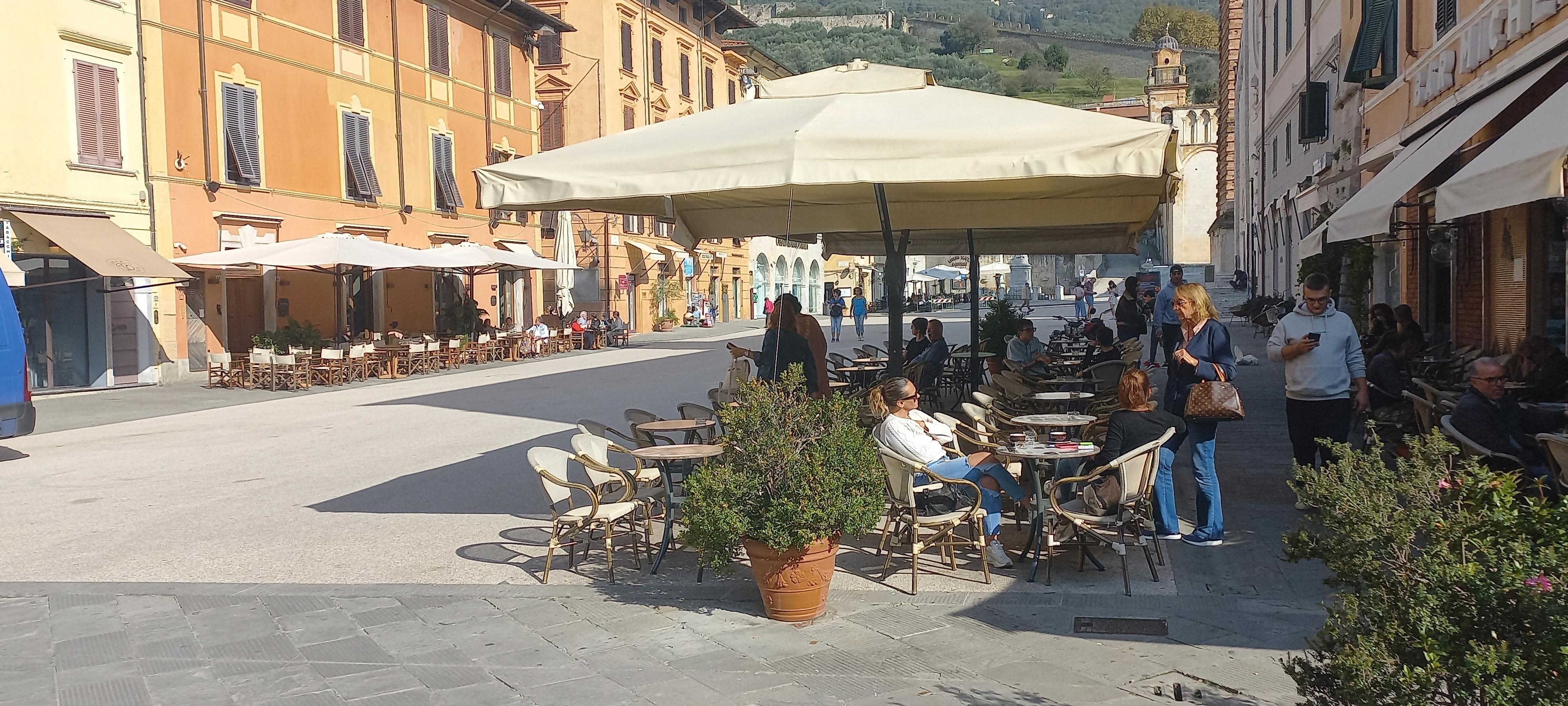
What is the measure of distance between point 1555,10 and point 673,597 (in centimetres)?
768

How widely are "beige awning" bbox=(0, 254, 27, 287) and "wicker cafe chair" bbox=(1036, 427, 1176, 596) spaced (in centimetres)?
1544

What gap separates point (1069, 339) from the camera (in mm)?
19125

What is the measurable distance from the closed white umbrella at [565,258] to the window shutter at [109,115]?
8564 millimetres

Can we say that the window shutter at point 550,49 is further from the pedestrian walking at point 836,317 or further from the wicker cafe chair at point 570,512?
the wicker cafe chair at point 570,512

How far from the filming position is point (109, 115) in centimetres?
1942

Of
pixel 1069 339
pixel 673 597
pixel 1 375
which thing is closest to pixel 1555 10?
pixel 673 597

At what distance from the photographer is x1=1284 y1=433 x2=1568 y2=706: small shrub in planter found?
259 cm

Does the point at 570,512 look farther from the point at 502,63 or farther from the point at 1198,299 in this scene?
the point at 502,63

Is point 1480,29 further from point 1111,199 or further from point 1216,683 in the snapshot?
point 1216,683

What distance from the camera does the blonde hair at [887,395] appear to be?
6.57m

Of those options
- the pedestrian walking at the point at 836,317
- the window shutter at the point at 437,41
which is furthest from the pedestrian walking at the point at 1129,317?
the window shutter at the point at 437,41

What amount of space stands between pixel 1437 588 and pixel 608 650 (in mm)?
3366

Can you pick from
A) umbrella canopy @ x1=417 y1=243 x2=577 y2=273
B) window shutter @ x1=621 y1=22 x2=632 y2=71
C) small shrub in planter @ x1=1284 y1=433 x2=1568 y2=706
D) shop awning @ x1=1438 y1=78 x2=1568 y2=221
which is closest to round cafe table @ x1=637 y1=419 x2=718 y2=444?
shop awning @ x1=1438 y1=78 x2=1568 y2=221

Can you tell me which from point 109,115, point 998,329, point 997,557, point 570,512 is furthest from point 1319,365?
point 109,115
